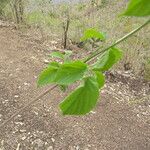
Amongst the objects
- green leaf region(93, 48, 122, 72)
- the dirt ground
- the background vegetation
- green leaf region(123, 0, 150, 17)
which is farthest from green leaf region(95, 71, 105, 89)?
the background vegetation

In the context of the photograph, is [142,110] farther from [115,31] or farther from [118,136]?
[115,31]

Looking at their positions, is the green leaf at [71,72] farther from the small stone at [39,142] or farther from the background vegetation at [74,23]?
the background vegetation at [74,23]

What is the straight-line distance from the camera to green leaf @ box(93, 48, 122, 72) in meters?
Result: 0.52

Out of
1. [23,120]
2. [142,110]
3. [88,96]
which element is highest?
[88,96]

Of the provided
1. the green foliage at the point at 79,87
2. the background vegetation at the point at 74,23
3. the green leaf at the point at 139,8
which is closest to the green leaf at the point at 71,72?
the green foliage at the point at 79,87

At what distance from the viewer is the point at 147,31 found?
5070 mm

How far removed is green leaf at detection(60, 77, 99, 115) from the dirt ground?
2.54 m

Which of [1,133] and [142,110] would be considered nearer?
[1,133]

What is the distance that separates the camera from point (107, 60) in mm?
528

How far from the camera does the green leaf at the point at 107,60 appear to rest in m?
0.52

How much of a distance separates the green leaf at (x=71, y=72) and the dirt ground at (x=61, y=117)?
2.53 metres

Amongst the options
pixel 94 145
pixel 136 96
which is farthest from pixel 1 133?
pixel 136 96

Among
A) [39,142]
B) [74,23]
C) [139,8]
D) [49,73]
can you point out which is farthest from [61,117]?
[139,8]

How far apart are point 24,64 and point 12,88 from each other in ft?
1.72
